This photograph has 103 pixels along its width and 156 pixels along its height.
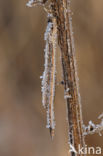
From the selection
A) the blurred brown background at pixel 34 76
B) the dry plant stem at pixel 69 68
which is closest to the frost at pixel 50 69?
the dry plant stem at pixel 69 68

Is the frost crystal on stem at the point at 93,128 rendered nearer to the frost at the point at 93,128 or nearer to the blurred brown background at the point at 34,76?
the frost at the point at 93,128

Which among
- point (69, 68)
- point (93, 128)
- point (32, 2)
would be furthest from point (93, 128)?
point (32, 2)

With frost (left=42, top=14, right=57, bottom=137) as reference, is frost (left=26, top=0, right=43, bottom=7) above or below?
above

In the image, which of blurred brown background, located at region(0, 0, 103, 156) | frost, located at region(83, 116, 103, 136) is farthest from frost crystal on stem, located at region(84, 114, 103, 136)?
blurred brown background, located at region(0, 0, 103, 156)

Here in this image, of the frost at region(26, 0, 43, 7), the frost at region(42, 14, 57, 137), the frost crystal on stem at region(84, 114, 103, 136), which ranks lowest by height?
the frost crystal on stem at region(84, 114, 103, 136)

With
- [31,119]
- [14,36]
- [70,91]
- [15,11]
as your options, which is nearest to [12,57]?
[14,36]

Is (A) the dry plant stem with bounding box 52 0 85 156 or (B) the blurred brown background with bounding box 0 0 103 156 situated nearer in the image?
(A) the dry plant stem with bounding box 52 0 85 156

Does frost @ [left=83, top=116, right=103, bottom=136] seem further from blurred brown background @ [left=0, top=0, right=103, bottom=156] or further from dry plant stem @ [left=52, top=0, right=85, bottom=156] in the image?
blurred brown background @ [left=0, top=0, right=103, bottom=156]
